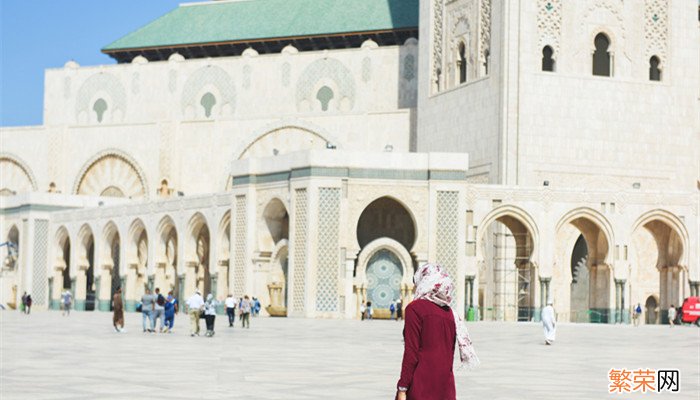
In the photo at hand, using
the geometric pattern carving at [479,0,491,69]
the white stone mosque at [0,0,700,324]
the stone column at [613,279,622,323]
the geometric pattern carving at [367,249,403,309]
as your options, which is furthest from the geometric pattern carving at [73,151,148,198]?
the stone column at [613,279,622,323]

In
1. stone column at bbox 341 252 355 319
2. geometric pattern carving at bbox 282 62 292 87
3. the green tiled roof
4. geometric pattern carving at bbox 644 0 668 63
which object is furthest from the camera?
the green tiled roof

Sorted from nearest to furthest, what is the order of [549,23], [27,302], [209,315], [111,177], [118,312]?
[209,315], [118,312], [27,302], [549,23], [111,177]

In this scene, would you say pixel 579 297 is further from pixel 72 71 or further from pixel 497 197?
pixel 72 71

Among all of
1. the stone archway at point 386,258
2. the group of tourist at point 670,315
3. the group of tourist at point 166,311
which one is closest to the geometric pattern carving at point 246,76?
the stone archway at point 386,258

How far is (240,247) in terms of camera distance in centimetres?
3562

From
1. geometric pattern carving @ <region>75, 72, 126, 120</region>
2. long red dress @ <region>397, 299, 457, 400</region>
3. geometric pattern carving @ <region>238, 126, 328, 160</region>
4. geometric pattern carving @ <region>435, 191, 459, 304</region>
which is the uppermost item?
geometric pattern carving @ <region>75, 72, 126, 120</region>

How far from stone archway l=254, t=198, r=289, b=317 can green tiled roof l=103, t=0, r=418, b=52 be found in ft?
45.8

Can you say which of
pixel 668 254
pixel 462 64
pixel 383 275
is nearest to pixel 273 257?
pixel 383 275

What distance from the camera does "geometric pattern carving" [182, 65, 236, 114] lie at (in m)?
48.4

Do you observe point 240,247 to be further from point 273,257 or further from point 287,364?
point 287,364

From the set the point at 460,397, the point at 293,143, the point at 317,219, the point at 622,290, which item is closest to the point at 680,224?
the point at 622,290

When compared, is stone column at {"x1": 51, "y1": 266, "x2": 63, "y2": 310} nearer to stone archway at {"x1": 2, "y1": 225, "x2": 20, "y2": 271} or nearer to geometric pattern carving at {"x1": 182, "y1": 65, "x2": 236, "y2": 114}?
stone archway at {"x1": 2, "y1": 225, "x2": 20, "y2": 271}

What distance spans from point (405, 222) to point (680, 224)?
7889 millimetres

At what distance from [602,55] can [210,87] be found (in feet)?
57.5
